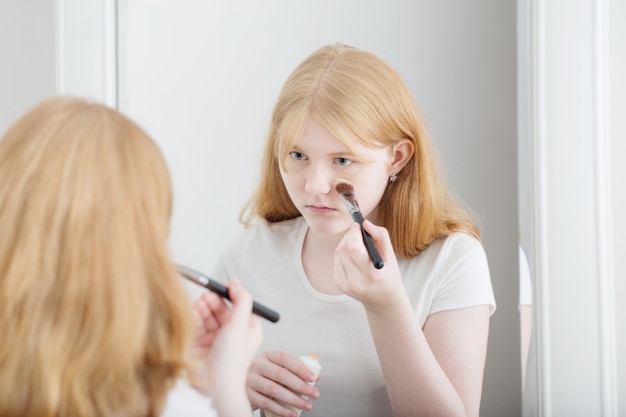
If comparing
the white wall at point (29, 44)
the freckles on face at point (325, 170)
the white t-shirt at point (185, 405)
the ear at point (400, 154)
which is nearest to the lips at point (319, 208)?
the freckles on face at point (325, 170)

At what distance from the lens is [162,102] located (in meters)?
1.14

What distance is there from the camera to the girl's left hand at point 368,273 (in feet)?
2.54

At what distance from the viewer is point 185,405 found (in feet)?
1.93

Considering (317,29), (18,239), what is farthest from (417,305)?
(18,239)

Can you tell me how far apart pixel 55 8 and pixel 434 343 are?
734 mm

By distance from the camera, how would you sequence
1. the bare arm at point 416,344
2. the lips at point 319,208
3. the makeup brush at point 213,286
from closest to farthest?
the makeup brush at point 213,286 < the bare arm at point 416,344 < the lips at point 319,208

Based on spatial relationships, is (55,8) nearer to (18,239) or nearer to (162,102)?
(162,102)

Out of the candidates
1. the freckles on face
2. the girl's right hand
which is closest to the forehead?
the freckles on face

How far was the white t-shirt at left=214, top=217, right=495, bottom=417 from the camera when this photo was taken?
36.8 inches

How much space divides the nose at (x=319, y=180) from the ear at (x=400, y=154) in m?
0.10

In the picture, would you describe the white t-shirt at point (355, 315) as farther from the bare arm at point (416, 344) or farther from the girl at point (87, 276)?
the girl at point (87, 276)

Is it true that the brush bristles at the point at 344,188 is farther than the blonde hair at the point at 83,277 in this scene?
Yes

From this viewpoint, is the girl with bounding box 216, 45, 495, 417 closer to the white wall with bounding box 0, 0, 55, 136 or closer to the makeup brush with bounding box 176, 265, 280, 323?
the makeup brush with bounding box 176, 265, 280, 323

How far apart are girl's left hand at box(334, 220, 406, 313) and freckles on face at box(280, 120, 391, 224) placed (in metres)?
0.09
